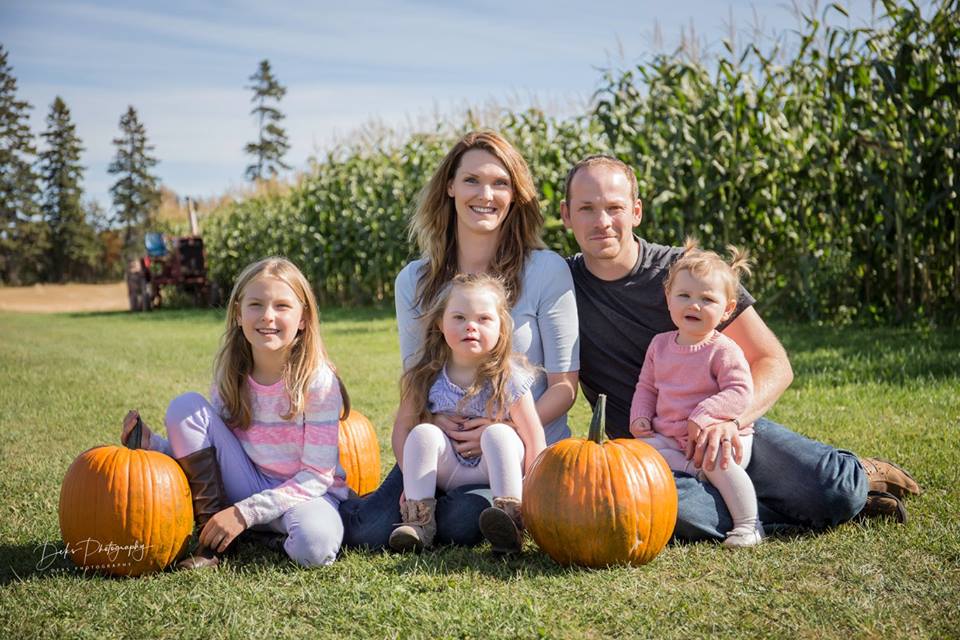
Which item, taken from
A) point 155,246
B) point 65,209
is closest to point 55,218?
point 65,209

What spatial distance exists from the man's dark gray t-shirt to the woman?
19 cm

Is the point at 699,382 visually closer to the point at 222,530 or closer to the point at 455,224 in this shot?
the point at 455,224

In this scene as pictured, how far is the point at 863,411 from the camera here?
477 centimetres

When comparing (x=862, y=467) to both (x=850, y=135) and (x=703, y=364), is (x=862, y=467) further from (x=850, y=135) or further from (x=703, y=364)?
(x=850, y=135)

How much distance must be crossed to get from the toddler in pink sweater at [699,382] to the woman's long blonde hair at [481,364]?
0.53m

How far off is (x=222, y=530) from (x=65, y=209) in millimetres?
42647

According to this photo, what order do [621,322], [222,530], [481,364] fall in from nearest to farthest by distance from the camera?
[222,530], [481,364], [621,322]

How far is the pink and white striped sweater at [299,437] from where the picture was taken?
123 inches

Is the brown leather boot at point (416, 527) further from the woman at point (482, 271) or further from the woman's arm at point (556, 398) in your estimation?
the woman's arm at point (556, 398)

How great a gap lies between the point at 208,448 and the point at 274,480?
280 millimetres

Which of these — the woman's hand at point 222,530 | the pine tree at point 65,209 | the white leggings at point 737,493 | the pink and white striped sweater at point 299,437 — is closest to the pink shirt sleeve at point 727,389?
the white leggings at point 737,493

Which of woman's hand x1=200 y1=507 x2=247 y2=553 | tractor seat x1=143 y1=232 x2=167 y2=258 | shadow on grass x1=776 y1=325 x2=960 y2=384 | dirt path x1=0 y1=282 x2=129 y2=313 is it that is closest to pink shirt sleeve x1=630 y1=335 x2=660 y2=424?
woman's hand x1=200 y1=507 x2=247 y2=553

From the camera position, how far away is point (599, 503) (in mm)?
2719

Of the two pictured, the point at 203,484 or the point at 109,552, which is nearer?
the point at 109,552
